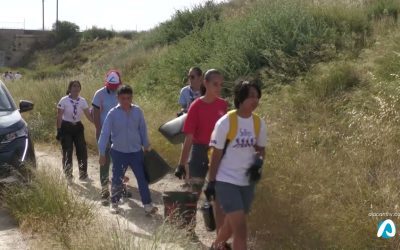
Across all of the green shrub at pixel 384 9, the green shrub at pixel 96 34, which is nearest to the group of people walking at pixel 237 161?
the green shrub at pixel 384 9

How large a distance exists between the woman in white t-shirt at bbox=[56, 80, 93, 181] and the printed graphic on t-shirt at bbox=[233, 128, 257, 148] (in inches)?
182

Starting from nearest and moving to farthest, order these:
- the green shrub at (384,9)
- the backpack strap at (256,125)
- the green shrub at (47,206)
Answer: the backpack strap at (256,125), the green shrub at (47,206), the green shrub at (384,9)

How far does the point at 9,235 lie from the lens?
6230mm

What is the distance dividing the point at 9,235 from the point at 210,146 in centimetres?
267

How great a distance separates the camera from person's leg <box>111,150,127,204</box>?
698cm

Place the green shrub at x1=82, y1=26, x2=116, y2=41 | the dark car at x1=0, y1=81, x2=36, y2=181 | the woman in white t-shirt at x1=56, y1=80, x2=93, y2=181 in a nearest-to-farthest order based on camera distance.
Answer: the dark car at x1=0, y1=81, x2=36, y2=181 → the woman in white t-shirt at x1=56, y1=80, x2=93, y2=181 → the green shrub at x1=82, y1=26, x2=116, y2=41

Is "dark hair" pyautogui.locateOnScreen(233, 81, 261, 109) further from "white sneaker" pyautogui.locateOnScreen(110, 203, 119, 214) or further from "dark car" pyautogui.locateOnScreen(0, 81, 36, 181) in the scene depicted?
"dark car" pyautogui.locateOnScreen(0, 81, 36, 181)

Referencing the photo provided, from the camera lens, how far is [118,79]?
8141mm

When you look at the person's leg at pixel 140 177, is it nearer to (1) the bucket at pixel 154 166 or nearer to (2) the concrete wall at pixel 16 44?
(1) the bucket at pixel 154 166

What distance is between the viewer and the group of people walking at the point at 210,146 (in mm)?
4930

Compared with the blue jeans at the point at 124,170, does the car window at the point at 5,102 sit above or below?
above

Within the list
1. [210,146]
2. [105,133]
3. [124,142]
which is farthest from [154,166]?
[210,146]

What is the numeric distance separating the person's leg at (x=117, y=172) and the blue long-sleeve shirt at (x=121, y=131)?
8cm

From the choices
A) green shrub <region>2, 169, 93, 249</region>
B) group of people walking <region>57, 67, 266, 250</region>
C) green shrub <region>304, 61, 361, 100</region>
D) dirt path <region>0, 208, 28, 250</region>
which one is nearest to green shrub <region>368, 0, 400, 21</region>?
green shrub <region>304, 61, 361, 100</region>
